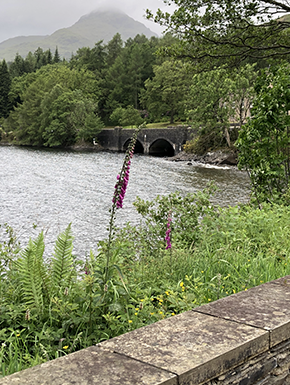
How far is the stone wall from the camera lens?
1688mm

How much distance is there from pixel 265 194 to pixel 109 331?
18.8ft

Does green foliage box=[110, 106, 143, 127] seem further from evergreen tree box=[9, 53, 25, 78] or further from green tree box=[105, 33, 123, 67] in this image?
evergreen tree box=[9, 53, 25, 78]

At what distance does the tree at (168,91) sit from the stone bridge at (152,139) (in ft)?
28.0

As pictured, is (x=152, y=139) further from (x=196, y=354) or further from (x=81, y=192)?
(x=196, y=354)

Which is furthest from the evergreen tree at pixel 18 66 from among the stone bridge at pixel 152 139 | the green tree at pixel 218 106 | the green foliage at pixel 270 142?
the green foliage at pixel 270 142

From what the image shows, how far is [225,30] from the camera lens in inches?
380

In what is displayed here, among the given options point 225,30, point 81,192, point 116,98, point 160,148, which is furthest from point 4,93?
point 225,30

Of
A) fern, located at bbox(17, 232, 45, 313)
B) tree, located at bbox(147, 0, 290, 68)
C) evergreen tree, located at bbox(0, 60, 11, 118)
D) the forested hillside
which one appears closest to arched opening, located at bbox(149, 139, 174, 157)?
the forested hillside

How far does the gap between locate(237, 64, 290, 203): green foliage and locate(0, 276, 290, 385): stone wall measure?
17.8ft

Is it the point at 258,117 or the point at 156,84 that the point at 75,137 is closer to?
the point at 156,84

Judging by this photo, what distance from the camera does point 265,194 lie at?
7.74 m

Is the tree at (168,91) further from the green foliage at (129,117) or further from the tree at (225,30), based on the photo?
the tree at (225,30)

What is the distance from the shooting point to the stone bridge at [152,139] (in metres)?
44.7

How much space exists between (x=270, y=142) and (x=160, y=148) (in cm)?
4745
